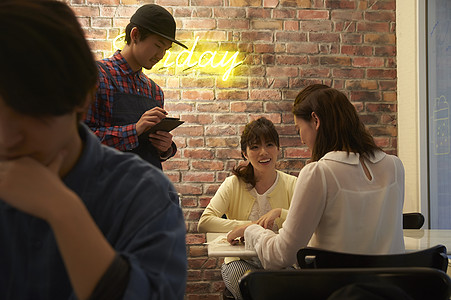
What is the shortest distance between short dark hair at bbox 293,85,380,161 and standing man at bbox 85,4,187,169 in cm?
71

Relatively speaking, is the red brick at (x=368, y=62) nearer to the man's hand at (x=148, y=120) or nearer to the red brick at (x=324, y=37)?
the red brick at (x=324, y=37)

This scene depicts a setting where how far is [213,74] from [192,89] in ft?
0.68

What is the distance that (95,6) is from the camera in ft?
11.8

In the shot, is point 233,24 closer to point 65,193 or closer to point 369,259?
point 369,259

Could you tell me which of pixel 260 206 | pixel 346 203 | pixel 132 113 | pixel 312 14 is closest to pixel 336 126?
pixel 346 203

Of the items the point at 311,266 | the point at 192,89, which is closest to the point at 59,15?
the point at 311,266

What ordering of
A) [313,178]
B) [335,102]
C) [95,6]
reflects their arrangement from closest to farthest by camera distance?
[313,178] < [335,102] < [95,6]

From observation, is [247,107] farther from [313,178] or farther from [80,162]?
[80,162]

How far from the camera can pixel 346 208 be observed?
1534 millimetres

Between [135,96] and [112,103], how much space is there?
14cm

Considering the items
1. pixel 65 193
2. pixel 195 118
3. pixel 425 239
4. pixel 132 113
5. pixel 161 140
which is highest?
pixel 195 118

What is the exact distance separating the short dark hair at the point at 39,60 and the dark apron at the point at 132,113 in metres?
1.49

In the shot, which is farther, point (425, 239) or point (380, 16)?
point (380, 16)

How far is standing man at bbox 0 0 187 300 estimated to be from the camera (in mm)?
566
